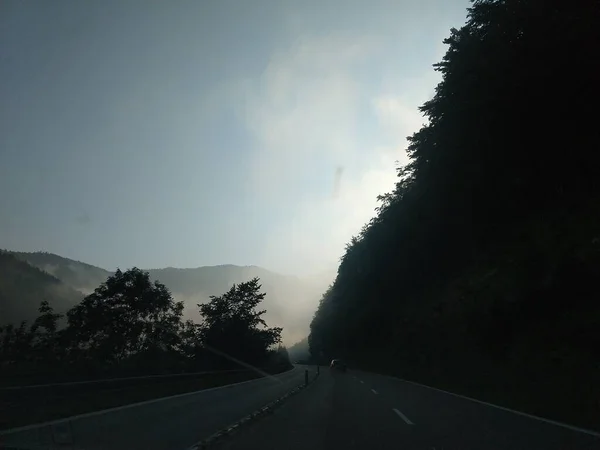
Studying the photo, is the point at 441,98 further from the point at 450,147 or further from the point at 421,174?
the point at 421,174

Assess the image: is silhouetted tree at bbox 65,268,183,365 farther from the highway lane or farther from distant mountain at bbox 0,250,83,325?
the highway lane

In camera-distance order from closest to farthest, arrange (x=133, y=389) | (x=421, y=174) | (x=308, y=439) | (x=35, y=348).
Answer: (x=308, y=439) < (x=133, y=389) < (x=35, y=348) < (x=421, y=174)

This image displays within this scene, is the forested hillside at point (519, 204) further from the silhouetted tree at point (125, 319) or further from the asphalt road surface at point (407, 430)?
the silhouetted tree at point (125, 319)

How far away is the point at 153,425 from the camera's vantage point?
8.20 m

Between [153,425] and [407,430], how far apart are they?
16.5ft

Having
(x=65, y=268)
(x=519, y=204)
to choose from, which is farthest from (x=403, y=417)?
(x=65, y=268)

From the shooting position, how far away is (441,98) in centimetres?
2911

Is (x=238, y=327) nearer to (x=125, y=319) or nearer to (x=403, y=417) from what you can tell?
(x=125, y=319)

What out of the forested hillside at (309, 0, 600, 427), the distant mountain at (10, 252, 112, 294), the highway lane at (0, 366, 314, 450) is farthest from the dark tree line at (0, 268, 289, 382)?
the distant mountain at (10, 252, 112, 294)

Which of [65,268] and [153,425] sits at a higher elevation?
[65,268]

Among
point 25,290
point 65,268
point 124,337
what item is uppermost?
point 65,268

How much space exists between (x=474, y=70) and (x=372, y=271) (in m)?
35.6

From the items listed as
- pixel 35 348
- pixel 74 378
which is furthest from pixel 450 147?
pixel 35 348

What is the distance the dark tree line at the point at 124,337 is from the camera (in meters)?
32.7
